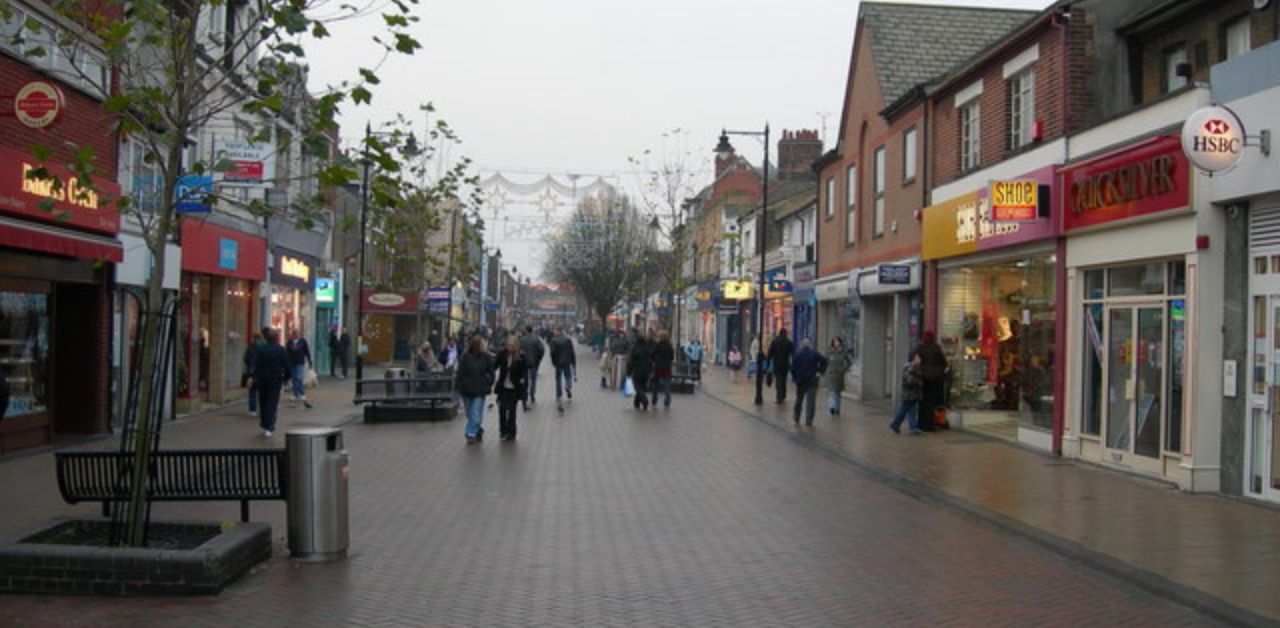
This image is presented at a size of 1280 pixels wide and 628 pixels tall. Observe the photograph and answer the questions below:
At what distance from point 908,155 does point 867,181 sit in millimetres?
3029

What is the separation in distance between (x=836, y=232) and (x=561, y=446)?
14.4m

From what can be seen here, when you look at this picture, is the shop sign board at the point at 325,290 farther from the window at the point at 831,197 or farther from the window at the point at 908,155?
the window at the point at 908,155

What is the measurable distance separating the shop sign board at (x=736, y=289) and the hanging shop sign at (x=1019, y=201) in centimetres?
2548

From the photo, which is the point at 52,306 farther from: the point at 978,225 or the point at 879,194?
the point at 879,194

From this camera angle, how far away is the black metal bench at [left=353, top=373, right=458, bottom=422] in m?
21.1

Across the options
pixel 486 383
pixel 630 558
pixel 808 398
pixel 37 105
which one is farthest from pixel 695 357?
pixel 630 558

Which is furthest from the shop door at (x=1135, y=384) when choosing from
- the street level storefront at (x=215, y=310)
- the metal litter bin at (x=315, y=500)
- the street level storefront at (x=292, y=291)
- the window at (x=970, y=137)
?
the street level storefront at (x=292, y=291)

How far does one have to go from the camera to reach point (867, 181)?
2595 centimetres

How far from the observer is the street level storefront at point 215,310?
69.3ft

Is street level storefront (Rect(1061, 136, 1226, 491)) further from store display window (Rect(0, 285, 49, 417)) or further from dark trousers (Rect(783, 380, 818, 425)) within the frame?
store display window (Rect(0, 285, 49, 417))

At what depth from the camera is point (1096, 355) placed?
47.9ft

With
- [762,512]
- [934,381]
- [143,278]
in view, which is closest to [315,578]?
[762,512]

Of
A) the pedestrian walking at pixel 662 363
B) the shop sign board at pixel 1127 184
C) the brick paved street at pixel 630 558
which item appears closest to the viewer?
the brick paved street at pixel 630 558

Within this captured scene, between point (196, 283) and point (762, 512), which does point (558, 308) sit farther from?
point (762, 512)
